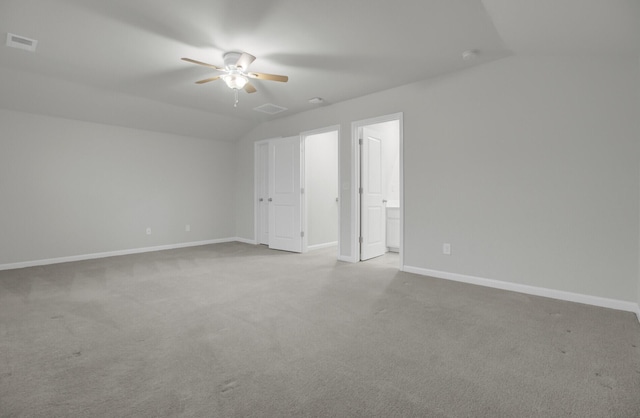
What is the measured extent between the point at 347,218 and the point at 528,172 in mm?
2481

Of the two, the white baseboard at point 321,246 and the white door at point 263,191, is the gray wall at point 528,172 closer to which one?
the white baseboard at point 321,246

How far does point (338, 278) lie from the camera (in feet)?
12.8

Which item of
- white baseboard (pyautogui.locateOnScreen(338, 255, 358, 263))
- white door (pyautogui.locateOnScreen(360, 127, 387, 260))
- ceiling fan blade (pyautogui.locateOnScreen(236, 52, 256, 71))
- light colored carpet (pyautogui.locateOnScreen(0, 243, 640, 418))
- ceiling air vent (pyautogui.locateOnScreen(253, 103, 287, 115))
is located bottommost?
light colored carpet (pyautogui.locateOnScreen(0, 243, 640, 418))

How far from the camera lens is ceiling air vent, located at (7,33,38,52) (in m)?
2.91

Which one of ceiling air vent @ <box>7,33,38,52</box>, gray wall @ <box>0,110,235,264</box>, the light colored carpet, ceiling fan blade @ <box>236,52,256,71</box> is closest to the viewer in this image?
the light colored carpet

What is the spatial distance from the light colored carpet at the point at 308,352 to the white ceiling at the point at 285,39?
2430mm

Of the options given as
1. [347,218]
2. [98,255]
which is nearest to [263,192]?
[347,218]

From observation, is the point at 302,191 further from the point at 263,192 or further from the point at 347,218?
the point at 263,192

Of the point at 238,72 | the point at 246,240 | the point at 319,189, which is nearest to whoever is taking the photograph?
the point at 238,72

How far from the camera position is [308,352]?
204 centimetres

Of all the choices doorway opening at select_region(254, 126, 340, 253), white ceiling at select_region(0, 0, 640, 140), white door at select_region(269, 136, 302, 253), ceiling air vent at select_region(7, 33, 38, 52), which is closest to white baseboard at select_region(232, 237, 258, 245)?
doorway opening at select_region(254, 126, 340, 253)

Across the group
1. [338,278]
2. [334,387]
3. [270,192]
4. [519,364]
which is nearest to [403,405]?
[334,387]

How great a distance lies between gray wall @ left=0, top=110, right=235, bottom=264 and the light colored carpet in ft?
4.60

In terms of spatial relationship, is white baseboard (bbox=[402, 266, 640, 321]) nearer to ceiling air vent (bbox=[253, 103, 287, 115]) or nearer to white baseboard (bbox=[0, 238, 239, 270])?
ceiling air vent (bbox=[253, 103, 287, 115])
